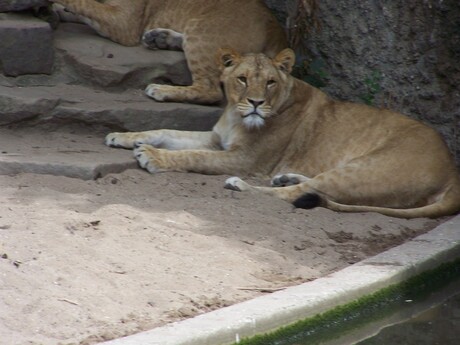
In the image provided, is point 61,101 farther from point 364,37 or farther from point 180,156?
point 364,37

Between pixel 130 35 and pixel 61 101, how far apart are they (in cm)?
111

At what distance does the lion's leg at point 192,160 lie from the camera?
21.1ft

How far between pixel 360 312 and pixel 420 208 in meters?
1.49

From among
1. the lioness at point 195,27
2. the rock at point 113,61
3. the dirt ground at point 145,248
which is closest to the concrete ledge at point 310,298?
the dirt ground at point 145,248

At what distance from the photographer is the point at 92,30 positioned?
25.8 feet

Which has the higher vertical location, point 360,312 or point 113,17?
point 360,312

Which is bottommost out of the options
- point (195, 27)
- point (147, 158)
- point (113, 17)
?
point (147, 158)

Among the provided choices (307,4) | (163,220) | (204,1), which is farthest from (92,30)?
(163,220)

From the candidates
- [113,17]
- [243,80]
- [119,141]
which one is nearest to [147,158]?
[119,141]

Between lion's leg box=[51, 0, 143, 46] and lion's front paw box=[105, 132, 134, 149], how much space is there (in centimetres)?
120

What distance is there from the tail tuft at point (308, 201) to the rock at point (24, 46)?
2106mm

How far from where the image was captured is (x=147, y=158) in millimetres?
6410

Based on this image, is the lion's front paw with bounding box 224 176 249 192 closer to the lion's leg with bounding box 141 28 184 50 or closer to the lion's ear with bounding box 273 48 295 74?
the lion's ear with bounding box 273 48 295 74

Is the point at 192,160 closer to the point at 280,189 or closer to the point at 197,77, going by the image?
the point at 280,189
